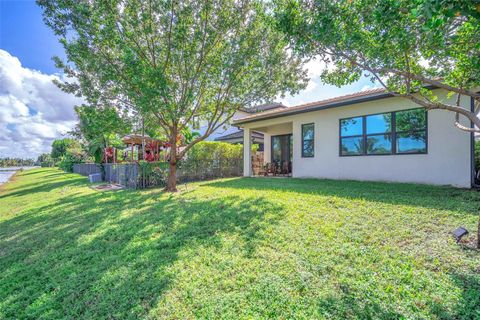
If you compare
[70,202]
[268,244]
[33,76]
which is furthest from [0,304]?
[33,76]

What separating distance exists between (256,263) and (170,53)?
7.52m

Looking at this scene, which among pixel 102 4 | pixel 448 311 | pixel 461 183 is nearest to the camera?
pixel 448 311

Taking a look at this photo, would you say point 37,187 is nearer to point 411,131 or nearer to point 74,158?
point 74,158

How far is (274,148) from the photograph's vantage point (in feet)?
53.0

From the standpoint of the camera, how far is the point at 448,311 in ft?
8.28

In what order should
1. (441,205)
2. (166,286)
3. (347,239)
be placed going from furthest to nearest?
(441,205) → (347,239) → (166,286)

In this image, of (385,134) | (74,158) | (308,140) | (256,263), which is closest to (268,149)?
(308,140)

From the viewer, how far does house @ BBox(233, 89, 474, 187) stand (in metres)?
8.14

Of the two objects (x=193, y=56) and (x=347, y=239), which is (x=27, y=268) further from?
(x=193, y=56)

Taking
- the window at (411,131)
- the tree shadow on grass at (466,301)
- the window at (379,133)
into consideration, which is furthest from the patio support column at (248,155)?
the tree shadow on grass at (466,301)

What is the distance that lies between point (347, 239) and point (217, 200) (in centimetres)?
415

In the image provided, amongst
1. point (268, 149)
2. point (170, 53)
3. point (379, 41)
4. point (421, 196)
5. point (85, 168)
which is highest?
point (170, 53)

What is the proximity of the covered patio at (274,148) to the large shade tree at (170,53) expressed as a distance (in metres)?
4.98

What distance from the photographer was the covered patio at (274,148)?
565 inches
